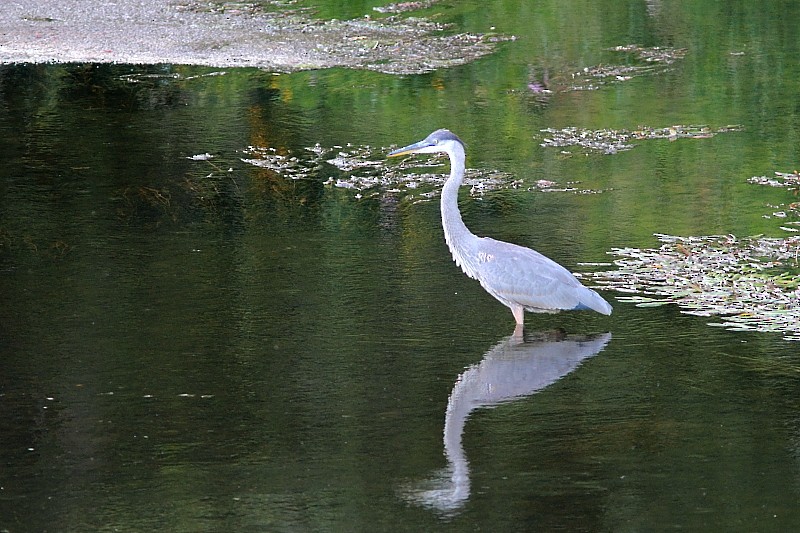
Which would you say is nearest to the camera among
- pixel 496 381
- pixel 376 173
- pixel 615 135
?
pixel 496 381

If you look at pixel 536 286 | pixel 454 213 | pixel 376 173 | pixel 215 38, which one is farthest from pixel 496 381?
pixel 215 38

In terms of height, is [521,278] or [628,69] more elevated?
[628,69]

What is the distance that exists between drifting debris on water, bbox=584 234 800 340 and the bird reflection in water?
0.75 metres

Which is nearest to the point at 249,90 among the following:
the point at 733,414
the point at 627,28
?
the point at 627,28

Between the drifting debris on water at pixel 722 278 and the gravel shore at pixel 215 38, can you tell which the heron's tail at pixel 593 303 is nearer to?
the drifting debris on water at pixel 722 278

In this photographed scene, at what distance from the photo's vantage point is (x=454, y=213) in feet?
27.1

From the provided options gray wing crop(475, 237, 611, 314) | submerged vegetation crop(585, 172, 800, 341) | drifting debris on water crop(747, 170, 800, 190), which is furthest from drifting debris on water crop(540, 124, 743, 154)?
gray wing crop(475, 237, 611, 314)

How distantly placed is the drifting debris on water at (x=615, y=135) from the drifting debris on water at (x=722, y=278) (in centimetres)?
271

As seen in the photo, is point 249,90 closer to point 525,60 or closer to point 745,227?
point 525,60

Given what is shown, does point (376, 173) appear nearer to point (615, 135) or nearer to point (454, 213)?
point (615, 135)

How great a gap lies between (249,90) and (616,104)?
3662 mm

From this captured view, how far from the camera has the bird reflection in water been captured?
18.6 feet

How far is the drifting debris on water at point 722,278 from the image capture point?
7848mm

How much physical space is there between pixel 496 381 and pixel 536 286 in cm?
94
